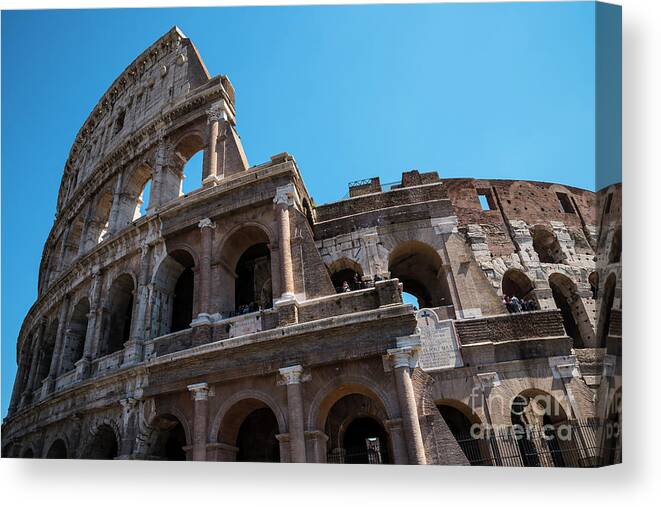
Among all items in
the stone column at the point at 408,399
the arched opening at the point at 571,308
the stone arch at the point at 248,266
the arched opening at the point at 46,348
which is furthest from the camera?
the arched opening at the point at 46,348

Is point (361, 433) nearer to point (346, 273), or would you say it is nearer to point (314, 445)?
point (314, 445)

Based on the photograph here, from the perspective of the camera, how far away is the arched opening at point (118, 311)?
1254 centimetres

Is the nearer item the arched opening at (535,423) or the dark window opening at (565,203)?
the arched opening at (535,423)

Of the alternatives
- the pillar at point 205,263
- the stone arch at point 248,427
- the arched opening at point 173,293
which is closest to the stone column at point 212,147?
the pillar at point 205,263

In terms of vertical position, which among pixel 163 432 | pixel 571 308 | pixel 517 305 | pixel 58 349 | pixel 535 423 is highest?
pixel 571 308

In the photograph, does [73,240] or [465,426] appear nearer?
[465,426]

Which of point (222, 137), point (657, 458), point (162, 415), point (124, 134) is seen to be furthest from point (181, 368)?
point (124, 134)

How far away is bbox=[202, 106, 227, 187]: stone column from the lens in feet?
39.5

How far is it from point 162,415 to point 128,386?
1.15 meters

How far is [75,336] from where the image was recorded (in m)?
13.7

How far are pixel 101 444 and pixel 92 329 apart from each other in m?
2.96

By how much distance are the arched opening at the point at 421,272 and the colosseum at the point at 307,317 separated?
65 mm

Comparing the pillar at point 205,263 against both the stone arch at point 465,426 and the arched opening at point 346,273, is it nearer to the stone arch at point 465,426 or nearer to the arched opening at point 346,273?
the arched opening at point 346,273

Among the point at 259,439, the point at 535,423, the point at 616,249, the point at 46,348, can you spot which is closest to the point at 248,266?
the point at 259,439
